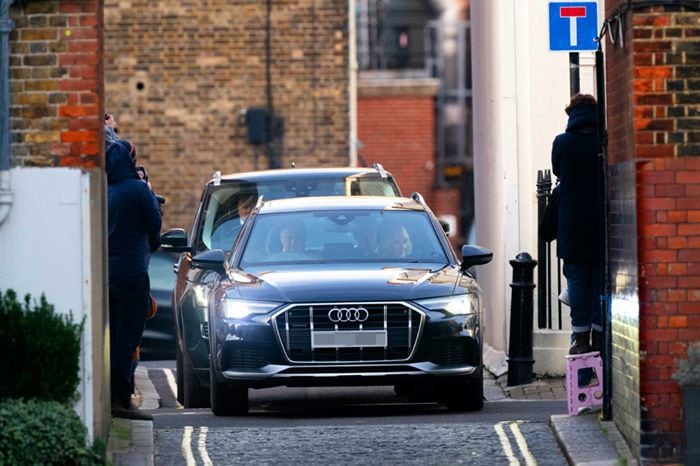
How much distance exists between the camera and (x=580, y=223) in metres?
12.3

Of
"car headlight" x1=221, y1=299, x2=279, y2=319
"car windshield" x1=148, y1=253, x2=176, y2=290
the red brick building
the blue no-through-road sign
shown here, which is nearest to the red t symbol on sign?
the blue no-through-road sign

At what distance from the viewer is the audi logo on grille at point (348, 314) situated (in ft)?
38.6

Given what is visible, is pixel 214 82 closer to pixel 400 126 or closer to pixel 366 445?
pixel 400 126

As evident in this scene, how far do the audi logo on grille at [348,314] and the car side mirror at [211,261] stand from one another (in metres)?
1.16

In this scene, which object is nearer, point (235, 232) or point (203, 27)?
point (235, 232)

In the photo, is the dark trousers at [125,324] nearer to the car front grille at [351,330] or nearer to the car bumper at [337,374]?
the car bumper at [337,374]

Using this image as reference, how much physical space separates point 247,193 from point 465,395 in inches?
128

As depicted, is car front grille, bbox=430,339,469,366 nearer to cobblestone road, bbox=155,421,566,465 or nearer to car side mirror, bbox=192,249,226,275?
cobblestone road, bbox=155,421,566,465

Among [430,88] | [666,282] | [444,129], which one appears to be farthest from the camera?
[444,129]

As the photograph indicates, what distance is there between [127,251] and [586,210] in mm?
3060

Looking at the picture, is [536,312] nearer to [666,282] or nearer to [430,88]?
[666,282]

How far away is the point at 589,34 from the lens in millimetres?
14156

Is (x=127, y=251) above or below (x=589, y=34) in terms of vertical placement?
below

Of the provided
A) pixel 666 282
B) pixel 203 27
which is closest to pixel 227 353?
pixel 666 282
